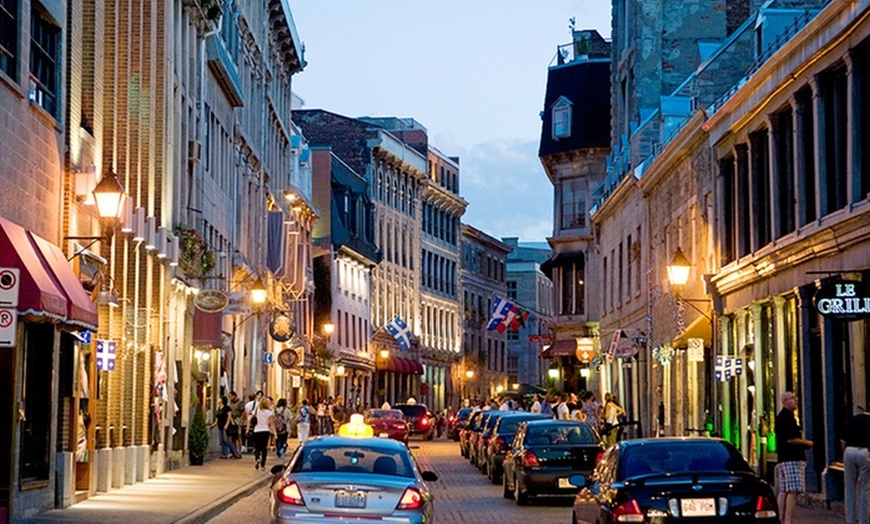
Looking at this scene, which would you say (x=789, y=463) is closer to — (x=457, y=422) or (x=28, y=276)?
(x=28, y=276)

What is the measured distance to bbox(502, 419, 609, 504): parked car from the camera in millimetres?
28031

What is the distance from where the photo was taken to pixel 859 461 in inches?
779

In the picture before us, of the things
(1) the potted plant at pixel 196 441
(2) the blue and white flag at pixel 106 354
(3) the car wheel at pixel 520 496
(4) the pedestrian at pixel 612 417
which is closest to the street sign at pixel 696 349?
(4) the pedestrian at pixel 612 417

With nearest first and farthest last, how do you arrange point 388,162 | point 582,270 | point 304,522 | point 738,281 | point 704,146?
point 304,522 → point 738,281 → point 704,146 → point 582,270 → point 388,162

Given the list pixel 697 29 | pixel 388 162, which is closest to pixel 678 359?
pixel 697 29

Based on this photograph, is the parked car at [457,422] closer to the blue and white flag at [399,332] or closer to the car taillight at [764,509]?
the blue and white flag at [399,332]

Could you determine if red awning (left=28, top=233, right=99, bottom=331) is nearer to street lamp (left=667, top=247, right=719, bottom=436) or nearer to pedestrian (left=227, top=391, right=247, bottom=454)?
street lamp (left=667, top=247, right=719, bottom=436)

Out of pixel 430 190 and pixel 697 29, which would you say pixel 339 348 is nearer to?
pixel 430 190

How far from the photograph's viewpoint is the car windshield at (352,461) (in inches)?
711

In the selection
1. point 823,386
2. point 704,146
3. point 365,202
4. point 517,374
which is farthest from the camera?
point 517,374

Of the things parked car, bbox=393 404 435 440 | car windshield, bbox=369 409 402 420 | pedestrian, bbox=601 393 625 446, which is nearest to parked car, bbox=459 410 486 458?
pedestrian, bbox=601 393 625 446

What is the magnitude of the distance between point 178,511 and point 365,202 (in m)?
71.6

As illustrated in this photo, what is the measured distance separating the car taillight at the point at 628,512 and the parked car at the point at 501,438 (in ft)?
60.3

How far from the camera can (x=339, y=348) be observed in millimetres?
89688
